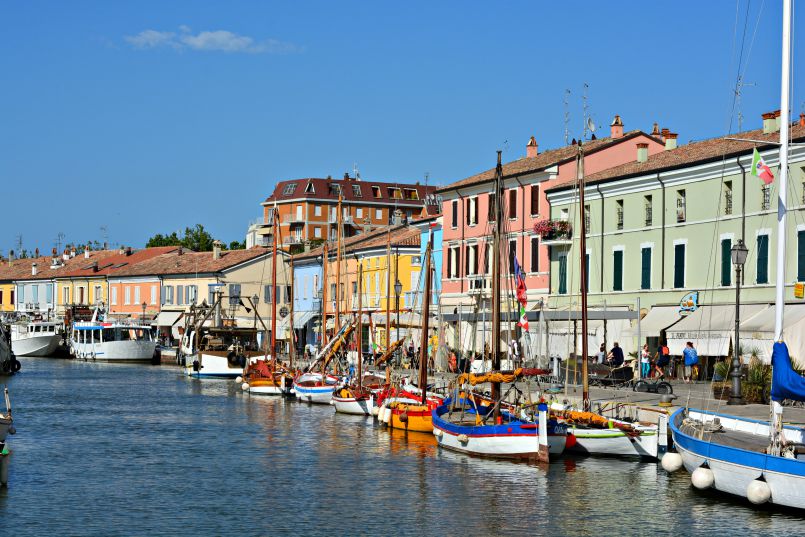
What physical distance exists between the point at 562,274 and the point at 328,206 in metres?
93.8

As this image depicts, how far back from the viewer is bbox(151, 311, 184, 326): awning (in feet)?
374

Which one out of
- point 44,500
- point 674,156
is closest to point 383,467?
point 44,500

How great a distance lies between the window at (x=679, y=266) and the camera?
55.0 m

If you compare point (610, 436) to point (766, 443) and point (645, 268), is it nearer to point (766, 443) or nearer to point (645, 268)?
point (766, 443)

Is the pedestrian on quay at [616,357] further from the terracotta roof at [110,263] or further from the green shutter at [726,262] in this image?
the terracotta roof at [110,263]

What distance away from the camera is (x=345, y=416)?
166ft

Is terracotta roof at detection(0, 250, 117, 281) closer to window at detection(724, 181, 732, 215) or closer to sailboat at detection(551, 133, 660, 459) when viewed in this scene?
window at detection(724, 181, 732, 215)

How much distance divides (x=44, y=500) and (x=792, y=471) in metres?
16.4

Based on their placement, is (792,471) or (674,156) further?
(674,156)

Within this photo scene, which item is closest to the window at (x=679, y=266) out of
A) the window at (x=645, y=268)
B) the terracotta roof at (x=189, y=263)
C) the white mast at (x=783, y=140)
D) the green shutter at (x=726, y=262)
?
the window at (x=645, y=268)

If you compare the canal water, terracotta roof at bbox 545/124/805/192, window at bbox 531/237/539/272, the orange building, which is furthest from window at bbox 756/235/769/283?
the orange building

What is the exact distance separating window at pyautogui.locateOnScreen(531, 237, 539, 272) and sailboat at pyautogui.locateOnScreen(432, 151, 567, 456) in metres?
25.6

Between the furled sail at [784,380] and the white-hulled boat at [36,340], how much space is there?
9498 cm

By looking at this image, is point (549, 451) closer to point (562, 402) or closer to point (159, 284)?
point (562, 402)
